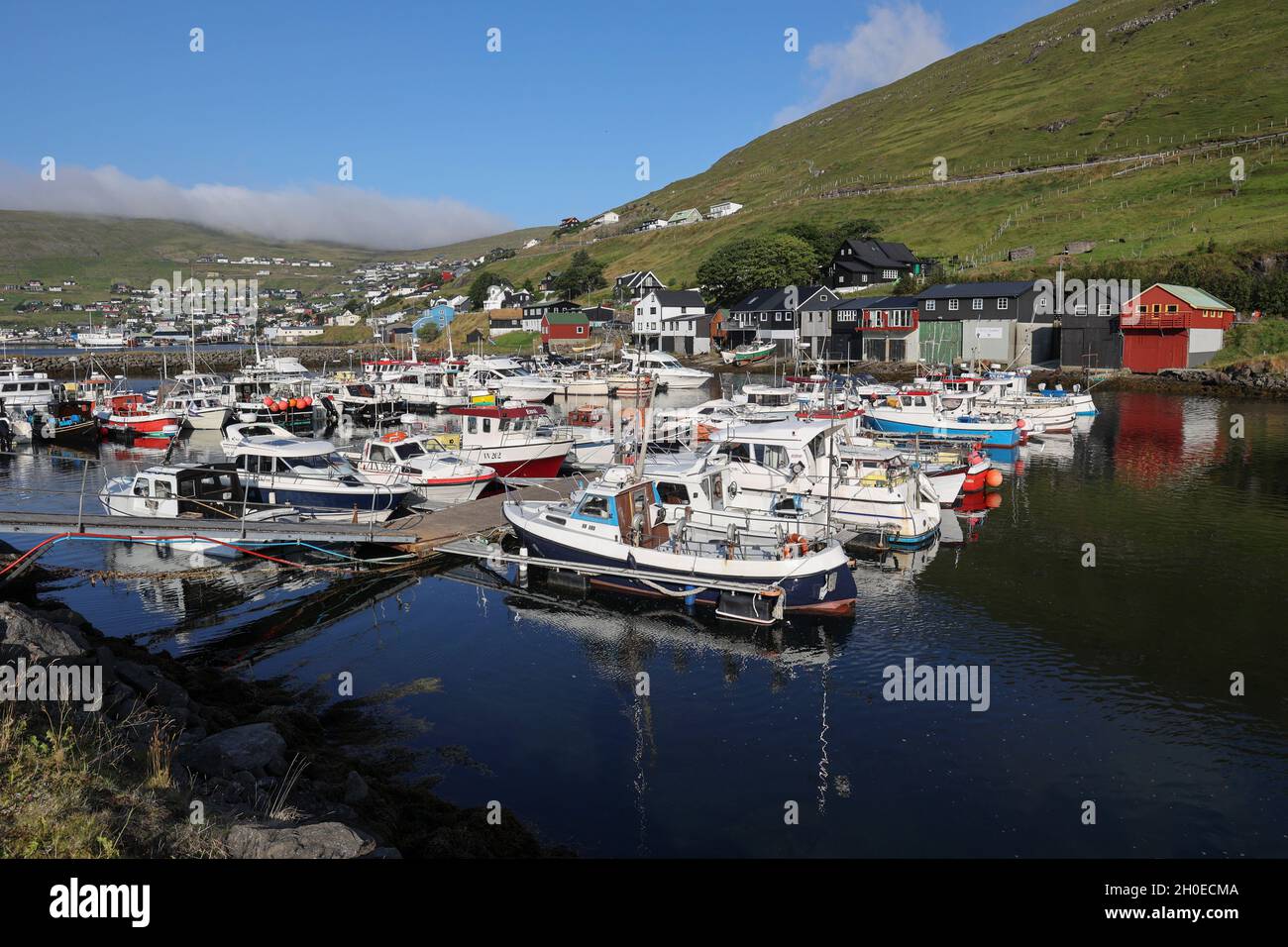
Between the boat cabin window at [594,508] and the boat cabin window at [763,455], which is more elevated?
the boat cabin window at [763,455]

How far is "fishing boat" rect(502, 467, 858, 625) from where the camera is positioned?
23.6 metres

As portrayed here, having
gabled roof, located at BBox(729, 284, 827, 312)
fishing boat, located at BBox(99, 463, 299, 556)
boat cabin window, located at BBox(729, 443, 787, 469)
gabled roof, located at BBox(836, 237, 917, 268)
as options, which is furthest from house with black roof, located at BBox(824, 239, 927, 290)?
fishing boat, located at BBox(99, 463, 299, 556)

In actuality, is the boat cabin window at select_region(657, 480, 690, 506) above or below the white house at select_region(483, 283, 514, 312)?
below

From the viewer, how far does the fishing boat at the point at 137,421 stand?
59.2m

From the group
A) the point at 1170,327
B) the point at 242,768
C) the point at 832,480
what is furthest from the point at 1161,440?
the point at 242,768

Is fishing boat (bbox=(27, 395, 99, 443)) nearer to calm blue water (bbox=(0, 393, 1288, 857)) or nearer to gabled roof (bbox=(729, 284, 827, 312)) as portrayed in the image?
calm blue water (bbox=(0, 393, 1288, 857))

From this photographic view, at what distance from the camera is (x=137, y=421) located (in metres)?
59.1

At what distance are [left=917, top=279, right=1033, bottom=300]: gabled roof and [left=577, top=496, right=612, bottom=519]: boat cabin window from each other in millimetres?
72815

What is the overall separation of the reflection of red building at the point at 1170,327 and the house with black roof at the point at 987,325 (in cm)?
818

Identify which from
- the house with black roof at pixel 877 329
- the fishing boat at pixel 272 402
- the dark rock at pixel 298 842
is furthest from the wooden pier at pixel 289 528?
the house with black roof at pixel 877 329

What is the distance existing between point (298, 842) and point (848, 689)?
1281 centimetres

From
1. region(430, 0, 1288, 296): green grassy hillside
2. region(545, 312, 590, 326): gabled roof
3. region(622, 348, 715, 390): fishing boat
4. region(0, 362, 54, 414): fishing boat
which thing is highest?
region(430, 0, 1288, 296): green grassy hillside

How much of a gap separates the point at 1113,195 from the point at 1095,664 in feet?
415

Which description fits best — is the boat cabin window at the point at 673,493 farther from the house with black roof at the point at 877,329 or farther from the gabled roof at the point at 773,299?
the gabled roof at the point at 773,299
